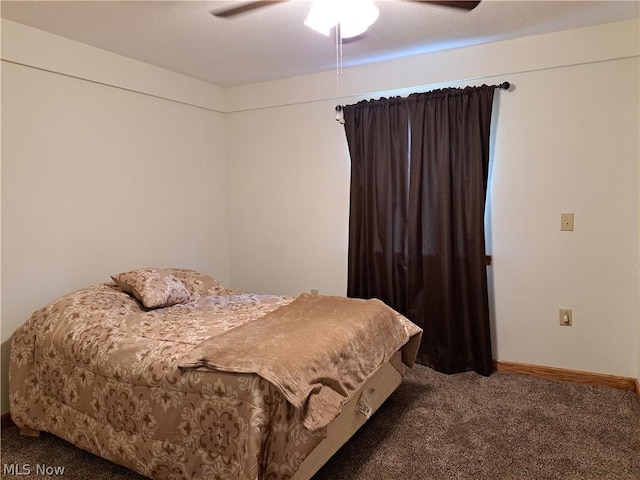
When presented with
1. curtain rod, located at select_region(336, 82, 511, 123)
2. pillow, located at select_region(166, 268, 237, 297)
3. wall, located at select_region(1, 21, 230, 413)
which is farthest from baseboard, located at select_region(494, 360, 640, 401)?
wall, located at select_region(1, 21, 230, 413)

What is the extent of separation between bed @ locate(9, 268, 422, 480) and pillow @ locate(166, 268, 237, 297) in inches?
10.3

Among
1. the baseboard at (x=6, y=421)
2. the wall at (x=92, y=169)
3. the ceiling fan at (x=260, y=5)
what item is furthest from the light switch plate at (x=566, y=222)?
the baseboard at (x=6, y=421)

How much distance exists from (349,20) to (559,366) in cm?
265

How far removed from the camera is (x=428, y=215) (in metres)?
3.42

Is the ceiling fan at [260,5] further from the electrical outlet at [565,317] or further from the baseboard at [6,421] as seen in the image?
the baseboard at [6,421]

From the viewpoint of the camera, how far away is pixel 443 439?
95.3 inches

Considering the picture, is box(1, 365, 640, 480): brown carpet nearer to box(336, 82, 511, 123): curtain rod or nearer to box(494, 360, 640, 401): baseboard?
box(494, 360, 640, 401): baseboard

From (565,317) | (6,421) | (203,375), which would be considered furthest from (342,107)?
(6,421)

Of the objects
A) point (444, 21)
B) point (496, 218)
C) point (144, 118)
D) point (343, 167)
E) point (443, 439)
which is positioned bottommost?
point (443, 439)

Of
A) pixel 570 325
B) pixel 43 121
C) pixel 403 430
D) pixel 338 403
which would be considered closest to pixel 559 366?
pixel 570 325

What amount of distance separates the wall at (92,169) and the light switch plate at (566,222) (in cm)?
289

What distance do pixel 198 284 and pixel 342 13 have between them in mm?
2068

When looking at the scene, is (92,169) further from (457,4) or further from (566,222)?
(566,222)

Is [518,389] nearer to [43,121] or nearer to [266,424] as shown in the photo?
[266,424]
